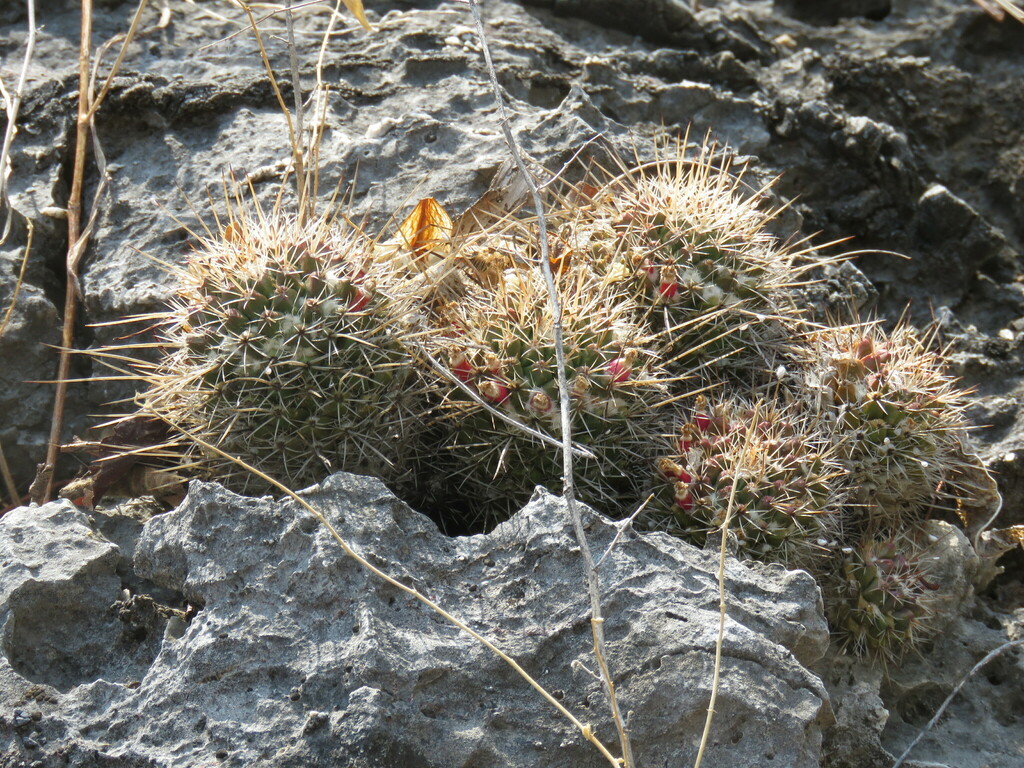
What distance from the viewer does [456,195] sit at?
3436mm

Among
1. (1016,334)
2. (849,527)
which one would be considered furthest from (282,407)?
(1016,334)

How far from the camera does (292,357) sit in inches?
94.6

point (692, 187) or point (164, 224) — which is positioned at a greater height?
point (692, 187)

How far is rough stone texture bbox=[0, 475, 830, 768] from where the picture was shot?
202cm

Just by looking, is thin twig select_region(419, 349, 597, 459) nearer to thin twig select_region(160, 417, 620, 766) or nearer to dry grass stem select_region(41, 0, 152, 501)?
thin twig select_region(160, 417, 620, 766)

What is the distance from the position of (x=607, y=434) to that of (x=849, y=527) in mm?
818

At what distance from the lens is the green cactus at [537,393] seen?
8.33 ft

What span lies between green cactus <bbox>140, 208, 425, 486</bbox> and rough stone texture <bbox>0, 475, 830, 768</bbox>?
0.77 ft

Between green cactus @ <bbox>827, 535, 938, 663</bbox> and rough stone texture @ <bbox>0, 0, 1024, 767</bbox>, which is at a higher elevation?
rough stone texture @ <bbox>0, 0, 1024, 767</bbox>

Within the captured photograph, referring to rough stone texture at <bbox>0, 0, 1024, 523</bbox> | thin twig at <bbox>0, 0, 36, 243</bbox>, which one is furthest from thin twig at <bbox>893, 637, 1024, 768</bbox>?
thin twig at <bbox>0, 0, 36, 243</bbox>

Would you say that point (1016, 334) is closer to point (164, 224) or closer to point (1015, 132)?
point (1015, 132)

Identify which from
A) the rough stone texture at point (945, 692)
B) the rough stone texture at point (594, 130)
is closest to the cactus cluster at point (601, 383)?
the rough stone texture at point (945, 692)

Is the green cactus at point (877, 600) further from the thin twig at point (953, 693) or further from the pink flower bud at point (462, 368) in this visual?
the pink flower bud at point (462, 368)

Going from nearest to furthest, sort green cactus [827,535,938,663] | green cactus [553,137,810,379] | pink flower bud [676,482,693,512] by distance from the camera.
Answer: pink flower bud [676,482,693,512]
green cactus [827,535,938,663]
green cactus [553,137,810,379]
